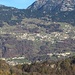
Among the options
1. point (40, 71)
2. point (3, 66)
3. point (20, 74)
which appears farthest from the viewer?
point (40, 71)

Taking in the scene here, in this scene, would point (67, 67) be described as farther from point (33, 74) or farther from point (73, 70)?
point (33, 74)

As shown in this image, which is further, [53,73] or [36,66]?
[36,66]

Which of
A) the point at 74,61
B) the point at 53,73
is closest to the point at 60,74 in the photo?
the point at 53,73

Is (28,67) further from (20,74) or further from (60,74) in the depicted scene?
(20,74)

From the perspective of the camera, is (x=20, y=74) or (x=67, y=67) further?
(x=67, y=67)

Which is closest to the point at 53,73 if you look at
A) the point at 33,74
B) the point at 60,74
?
the point at 60,74

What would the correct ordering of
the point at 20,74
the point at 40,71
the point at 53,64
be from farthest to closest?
the point at 53,64
the point at 40,71
the point at 20,74

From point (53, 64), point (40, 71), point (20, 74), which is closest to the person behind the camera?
point (20, 74)

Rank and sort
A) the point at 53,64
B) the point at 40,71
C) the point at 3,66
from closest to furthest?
Answer: the point at 3,66 → the point at 40,71 → the point at 53,64
